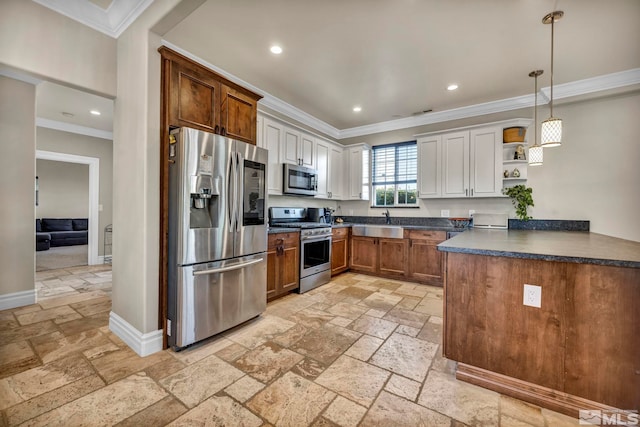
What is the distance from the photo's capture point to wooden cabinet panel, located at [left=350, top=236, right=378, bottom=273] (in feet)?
15.1

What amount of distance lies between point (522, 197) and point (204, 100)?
165 inches

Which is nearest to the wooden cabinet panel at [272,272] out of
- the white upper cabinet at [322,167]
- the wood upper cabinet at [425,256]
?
the white upper cabinet at [322,167]

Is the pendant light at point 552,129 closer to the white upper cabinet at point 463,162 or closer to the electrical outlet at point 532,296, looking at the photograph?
the electrical outlet at point 532,296

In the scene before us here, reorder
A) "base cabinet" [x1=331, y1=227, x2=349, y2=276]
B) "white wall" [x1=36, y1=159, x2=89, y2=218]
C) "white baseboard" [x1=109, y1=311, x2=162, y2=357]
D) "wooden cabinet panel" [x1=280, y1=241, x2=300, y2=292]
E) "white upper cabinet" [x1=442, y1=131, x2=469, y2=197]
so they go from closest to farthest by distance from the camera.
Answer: "white baseboard" [x1=109, y1=311, x2=162, y2=357] → "wooden cabinet panel" [x1=280, y1=241, x2=300, y2=292] → "white upper cabinet" [x1=442, y1=131, x2=469, y2=197] → "base cabinet" [x1=331, y1=227, x2=349, y2=276] → "white wall" [x1=36, y1=159, x2=89, y2=218]

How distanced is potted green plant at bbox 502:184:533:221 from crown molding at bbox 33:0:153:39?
4.61 meters

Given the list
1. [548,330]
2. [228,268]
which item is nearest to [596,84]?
[548,330]

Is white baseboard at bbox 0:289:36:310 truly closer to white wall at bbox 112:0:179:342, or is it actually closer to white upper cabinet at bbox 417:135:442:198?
white wall at bbox 112:0:179:342

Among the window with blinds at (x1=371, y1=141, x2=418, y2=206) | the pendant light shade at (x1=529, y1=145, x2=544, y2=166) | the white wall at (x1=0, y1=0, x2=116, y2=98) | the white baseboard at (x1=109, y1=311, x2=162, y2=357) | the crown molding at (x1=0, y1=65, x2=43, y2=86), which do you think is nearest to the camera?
the white wall at (x1=0, y1=0, x2=116, y2=98)

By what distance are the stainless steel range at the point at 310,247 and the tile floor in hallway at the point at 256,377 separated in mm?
851

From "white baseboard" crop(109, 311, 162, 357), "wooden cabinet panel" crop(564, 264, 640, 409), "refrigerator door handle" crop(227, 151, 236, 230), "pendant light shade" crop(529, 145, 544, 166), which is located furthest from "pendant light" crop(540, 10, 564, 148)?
"white baseboard" crop(109, 311, 162, 357)

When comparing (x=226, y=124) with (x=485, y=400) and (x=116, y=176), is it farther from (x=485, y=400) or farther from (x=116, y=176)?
(x=485, y=400)

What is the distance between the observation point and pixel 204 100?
244 cm

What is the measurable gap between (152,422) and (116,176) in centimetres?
203

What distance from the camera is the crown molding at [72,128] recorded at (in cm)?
477
